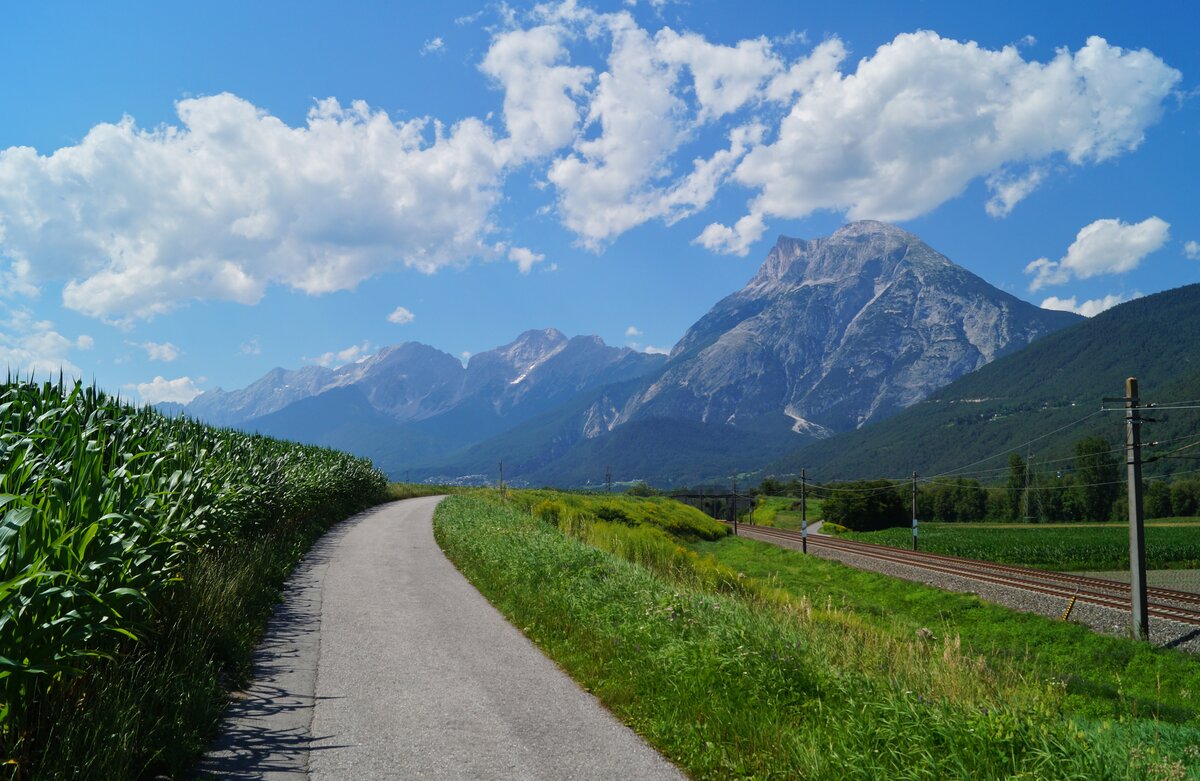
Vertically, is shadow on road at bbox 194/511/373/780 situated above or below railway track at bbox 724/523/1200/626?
above

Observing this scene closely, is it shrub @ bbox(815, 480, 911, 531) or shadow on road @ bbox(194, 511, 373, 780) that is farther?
shrub @ bbox(815, 480, 911, 531)

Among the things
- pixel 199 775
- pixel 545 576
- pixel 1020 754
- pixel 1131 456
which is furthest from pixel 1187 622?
pixel 199 775

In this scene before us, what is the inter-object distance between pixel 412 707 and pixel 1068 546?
60.8 metres

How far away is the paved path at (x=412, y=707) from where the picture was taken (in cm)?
598

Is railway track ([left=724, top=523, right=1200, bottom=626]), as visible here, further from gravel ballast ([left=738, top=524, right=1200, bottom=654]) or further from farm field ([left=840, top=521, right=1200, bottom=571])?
farm field ([left=840, top=521, right=1200, bottom=571])

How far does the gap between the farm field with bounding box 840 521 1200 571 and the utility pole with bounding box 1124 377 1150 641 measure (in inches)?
1063

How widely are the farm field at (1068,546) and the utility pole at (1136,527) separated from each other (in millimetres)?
26997

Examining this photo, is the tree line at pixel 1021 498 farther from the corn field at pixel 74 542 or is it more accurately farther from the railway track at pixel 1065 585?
the corn field at pixel 74 542

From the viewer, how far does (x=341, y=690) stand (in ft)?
26.1

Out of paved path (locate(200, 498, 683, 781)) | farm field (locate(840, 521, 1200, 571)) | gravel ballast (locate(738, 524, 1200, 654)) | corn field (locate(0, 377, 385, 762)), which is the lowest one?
farm field (locate(840, 521, 1200, 571))

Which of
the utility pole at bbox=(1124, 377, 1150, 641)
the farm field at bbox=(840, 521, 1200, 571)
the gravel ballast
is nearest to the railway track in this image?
the gravel ballast

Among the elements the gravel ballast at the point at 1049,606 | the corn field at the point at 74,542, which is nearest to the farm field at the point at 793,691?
the corn field at the point at 74,542

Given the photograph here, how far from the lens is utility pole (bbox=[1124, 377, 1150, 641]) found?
81.3 ft

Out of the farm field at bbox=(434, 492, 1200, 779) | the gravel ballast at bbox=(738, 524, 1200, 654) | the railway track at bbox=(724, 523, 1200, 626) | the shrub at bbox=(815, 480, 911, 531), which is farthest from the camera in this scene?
the shrub at bbox=(815, 480, 911, 531)
